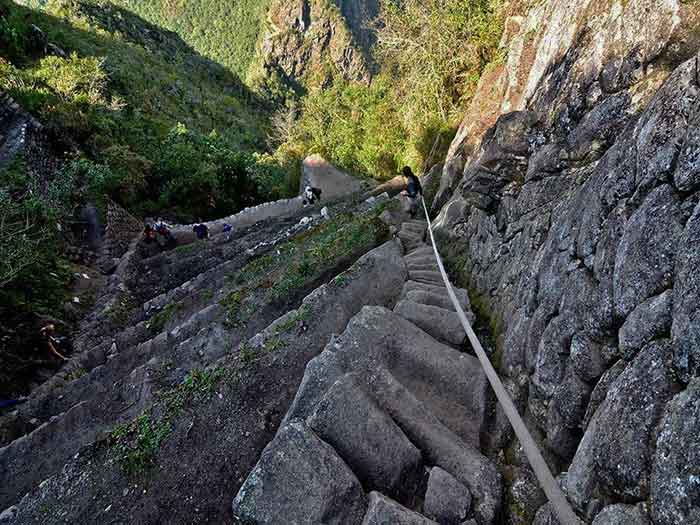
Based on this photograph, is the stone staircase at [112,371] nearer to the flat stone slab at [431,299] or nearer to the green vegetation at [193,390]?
the green vegetation at [193,390]

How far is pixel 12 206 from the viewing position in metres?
11.8

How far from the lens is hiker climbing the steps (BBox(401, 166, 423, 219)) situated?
10291mm

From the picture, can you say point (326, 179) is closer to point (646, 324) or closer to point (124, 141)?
point (124, 141)

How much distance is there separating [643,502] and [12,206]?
14954 mm

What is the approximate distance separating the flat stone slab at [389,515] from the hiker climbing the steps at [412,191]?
800cm

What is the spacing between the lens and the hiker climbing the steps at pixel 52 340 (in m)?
9.55

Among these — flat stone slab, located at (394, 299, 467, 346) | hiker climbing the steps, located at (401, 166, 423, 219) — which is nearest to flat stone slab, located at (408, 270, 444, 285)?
flat stone slab, located at (394, 299, 467, 346)

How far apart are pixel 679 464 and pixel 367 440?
2319 millimetres

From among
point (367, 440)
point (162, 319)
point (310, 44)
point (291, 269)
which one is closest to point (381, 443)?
point (367, 440)

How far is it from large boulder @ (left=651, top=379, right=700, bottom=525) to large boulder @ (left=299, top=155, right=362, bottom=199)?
19566 millimetres

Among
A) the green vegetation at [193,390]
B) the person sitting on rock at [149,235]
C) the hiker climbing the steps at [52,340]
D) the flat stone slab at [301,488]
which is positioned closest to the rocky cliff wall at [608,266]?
the flat stone slab at [301,488]

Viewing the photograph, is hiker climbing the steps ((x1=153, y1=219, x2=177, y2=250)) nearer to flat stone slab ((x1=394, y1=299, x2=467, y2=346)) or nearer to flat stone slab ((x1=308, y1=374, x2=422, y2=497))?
flat stone slab ((x1=394, y1=299, x2=467, y2=346))

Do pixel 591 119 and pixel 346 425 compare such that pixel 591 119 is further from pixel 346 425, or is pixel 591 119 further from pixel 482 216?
pixel 346 425

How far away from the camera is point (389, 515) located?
308 centimetres
